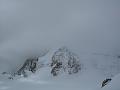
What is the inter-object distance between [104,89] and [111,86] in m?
1.23

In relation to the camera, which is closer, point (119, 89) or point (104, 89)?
point (119, 89)

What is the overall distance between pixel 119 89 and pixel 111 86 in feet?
7.36

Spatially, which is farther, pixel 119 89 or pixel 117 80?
pixel 117 80

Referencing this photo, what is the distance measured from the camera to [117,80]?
4200cm

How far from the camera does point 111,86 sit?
4081 cm

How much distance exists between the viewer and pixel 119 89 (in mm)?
38688

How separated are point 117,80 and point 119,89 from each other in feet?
11.3

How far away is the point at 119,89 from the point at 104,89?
127 inches

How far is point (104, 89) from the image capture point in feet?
136
